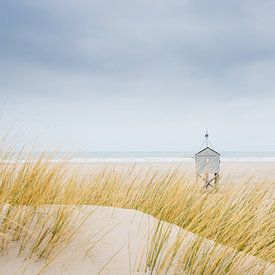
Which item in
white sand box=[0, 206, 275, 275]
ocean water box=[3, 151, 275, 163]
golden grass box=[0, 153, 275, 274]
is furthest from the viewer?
ocean water box=[3, 151, 275, 163]

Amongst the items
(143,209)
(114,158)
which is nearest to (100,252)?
(143,209)

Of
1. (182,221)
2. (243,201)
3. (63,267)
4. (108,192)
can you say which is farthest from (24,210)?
(243,201)

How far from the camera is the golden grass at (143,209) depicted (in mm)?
2150

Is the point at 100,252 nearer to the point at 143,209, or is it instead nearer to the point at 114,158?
the point at 143,209

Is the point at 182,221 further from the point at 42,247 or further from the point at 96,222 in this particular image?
the point at 42,247

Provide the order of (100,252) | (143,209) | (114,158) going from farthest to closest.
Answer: (114,158) < (143,209) < (100,252)

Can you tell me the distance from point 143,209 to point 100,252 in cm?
158

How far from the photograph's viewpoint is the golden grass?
7.06 feet

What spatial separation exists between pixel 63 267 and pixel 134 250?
1.51 feet

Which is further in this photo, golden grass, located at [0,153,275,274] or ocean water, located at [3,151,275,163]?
ocean water, located at [3,151,275,163]

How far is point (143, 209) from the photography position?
3.69 metres

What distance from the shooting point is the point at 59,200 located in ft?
9.82

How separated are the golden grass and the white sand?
68 mm

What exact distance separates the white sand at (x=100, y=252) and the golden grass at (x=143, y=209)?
7 centimetres
